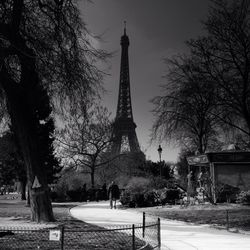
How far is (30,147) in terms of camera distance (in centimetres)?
1714

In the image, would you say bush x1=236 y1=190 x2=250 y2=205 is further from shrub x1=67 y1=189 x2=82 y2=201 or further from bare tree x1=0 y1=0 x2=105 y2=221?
shrub x1=67 y1=189 x2=82 y2=201

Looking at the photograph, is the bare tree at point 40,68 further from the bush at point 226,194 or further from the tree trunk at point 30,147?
the bush at point 226,194

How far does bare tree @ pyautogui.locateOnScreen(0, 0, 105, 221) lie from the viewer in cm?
1602

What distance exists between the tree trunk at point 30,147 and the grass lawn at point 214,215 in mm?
5586

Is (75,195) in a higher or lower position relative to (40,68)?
lower

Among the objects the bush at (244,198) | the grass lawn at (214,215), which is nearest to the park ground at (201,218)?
the grass lawn at (214,215)

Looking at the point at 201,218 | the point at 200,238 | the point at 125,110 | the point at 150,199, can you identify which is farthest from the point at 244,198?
the point at 125,110

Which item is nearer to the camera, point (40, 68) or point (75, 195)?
point (40, 68)

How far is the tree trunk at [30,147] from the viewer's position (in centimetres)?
1692

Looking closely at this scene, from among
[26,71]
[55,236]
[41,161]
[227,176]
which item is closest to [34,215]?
[41,161]

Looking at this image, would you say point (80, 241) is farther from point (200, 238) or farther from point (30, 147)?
point (30, 147)

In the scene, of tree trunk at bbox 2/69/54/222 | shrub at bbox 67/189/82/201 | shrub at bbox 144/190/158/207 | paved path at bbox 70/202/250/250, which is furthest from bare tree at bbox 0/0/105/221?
shrub at bbox 67/189/82/201

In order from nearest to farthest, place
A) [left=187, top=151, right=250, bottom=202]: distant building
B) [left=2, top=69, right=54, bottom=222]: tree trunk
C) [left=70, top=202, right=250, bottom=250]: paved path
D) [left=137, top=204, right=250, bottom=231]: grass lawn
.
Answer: [left=70, top=202, right=250, bottom=250]: paved path < [left=137, top=204, right=250, bottom=231]: grass lawn < [left=2, top=69, right=54, bottom=222]: tree trunk < [left=187, top=151, right=250, bottom=202]: distant building

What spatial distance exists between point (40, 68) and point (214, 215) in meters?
9.83
